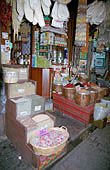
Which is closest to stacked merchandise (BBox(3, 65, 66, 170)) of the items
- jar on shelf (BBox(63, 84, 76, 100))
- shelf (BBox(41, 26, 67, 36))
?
jar on shelf (BBox(63, 84, 76, 100))

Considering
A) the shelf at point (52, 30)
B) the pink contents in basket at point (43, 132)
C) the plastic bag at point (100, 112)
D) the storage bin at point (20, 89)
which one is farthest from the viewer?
the shelf at point (52, 30)

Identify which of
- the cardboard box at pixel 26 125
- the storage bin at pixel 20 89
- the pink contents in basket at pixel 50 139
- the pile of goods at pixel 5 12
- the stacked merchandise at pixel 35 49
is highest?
the pile of goods at pixel 5 12

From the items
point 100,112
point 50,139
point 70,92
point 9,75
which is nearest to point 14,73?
point 9,75

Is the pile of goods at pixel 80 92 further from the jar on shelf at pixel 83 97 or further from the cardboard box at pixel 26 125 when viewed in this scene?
the cardboard box at pixel 26 125

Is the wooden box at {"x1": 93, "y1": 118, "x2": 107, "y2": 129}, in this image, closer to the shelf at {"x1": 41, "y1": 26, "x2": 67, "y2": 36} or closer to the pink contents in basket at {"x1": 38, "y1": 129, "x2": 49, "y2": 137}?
the pink contents in basket at {"x1": 38, "y1": 129, "x2": 49, "y2": 137}

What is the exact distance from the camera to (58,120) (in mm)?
3697

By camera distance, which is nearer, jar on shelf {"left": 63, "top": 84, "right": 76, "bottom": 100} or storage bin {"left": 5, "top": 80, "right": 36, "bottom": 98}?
storage bin {"left": 5, "top": 80, "right": 36, "bottom": 98}

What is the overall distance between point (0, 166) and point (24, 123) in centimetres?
74

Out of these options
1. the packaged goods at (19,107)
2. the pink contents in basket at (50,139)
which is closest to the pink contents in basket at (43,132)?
the pink contents in basket at (50,139)

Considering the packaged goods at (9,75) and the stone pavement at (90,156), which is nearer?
the stone pavement at (90,156)

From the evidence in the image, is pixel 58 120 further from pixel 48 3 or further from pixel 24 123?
pixel 48 3

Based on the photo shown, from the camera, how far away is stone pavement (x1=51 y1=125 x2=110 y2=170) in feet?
6.86

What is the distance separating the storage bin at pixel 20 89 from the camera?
249cm

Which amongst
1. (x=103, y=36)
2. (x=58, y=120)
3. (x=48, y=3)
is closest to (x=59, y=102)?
(x=58, y=120)
